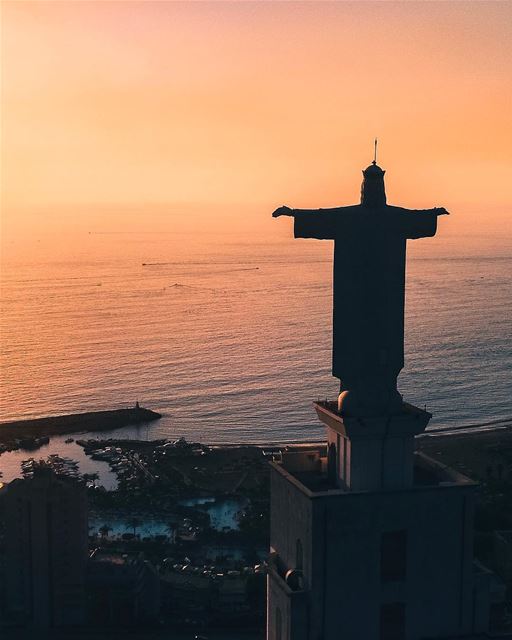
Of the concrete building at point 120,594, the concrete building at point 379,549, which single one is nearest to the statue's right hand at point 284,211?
the concrete building at point 379,549

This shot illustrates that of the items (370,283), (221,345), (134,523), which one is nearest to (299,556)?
(370,283)

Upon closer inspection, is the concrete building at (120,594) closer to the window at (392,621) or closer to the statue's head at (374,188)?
the window at (392,621)

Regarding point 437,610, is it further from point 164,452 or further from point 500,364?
point 500,364

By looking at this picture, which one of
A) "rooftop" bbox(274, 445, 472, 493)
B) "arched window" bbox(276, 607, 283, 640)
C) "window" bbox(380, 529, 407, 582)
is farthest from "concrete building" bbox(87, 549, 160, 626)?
"window" bbox(380, 529, 407, 582)

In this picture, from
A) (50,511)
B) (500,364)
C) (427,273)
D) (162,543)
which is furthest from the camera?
(427,273)

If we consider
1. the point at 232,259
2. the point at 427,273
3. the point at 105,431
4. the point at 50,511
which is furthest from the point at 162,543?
the point at 232,259

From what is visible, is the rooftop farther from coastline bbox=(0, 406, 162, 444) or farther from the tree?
coastline bbox=(0, 406, 162, 444)
